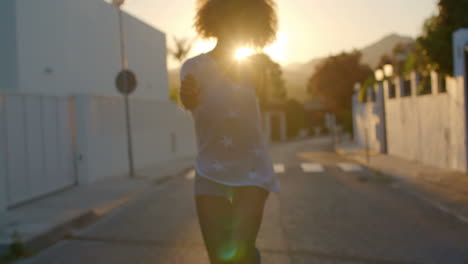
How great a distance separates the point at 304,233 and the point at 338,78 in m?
43.9

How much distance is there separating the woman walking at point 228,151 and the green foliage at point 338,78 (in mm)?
47016

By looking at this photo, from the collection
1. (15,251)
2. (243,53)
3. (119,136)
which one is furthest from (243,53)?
(119,136)

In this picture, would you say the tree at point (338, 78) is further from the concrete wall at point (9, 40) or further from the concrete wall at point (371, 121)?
the concrete wall at point (9, 40)

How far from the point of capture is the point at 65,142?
32.9ft

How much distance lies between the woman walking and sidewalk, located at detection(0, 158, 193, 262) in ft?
12.4

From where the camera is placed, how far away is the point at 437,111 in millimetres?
13094

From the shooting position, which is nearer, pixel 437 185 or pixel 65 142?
pixel 437 185

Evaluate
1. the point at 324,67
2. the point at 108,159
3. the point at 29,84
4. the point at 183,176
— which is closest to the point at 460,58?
the point at 183,176

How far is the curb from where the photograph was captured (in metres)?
5.18

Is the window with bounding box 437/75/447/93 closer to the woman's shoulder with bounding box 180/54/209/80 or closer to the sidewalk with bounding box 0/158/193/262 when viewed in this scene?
the sidewalk with bounding box 0/158/193/262

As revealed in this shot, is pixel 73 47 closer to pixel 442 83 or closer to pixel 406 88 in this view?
pixel 442 83

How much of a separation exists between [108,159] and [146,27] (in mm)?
12330

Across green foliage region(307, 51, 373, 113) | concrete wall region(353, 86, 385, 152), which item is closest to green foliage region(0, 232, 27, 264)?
concrete wall region(353, 86, 385, 152)

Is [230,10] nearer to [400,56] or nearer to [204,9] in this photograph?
[204,9]
